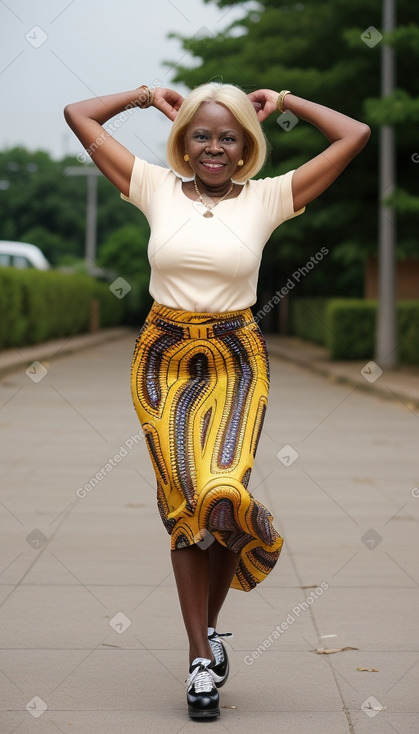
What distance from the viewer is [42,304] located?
2953 centimetres

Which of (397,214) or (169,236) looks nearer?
(169,236)

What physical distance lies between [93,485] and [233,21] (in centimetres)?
2626

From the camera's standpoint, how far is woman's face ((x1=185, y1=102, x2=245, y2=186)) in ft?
13.3

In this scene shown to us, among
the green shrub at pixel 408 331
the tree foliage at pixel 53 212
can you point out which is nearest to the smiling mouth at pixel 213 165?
the green shrub at pixel 408 331

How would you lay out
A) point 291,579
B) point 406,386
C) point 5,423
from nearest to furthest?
point 291,579, point 5,423, point 406,386

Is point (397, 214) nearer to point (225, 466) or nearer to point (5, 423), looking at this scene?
point (5, 423)

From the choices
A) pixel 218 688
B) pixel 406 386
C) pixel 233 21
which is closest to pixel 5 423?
pixel 406 386

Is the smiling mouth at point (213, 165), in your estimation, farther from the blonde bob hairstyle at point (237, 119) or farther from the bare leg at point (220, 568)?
the bare leg at point (220, 568)

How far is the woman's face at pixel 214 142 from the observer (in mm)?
4055

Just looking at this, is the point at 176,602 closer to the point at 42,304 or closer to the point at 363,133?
the point at 363,133

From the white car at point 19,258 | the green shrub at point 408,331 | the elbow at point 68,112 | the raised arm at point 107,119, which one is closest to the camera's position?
the raised arm at point 107,119

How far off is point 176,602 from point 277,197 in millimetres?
2092

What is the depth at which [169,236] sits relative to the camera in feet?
13.3

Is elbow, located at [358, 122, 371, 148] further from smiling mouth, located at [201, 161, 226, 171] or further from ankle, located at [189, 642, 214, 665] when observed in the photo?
ankle, located at [189, 642, 214, 665]
